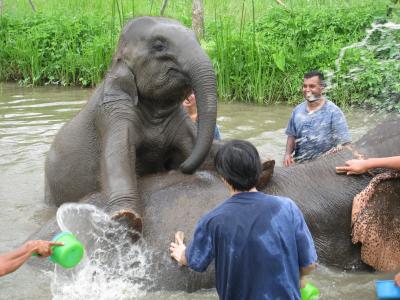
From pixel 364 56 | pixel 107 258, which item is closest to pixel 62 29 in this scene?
pixel 364 56

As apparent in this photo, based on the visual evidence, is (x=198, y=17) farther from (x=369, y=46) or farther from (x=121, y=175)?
(x=121, y=175)

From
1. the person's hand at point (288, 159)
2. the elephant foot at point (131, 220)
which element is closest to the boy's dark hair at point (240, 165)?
the elephant foot at point (131, 220)

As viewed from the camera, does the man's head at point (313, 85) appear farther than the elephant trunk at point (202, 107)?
Yes

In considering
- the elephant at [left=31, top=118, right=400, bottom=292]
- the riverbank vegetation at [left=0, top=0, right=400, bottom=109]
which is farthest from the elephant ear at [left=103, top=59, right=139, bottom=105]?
the riverbank vegetation at [left=0, top=0, right=400, bottom=109]

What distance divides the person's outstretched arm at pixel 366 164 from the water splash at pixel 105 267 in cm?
132

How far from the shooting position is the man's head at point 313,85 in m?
6.01

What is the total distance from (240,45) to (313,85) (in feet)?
13.2

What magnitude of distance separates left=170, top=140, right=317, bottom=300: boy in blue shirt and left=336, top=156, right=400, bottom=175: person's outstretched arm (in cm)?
145

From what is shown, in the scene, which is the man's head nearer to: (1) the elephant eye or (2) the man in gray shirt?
(2) the man in gray shirt

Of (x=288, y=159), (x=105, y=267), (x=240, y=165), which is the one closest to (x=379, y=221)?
(x=105, y=267)

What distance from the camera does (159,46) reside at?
452cm

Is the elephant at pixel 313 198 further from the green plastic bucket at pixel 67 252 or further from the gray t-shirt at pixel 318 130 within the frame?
the gray t-shirt at pixel 318 130

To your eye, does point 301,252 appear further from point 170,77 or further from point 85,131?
point 85,131

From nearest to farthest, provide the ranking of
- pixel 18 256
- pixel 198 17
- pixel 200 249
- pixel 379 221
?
pixel 200 249 → pixel 18 256 → pixel 379 221 → pixel 198 17
